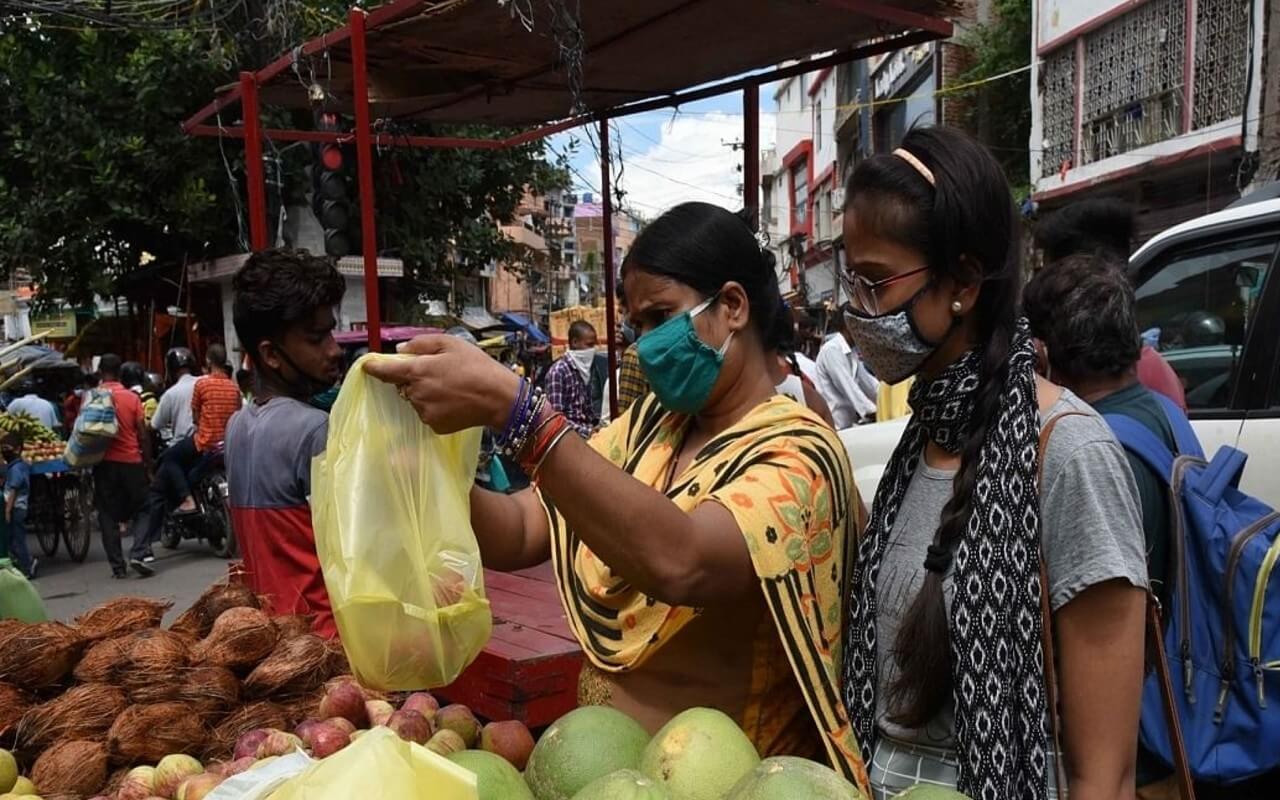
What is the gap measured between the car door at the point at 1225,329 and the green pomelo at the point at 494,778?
3.10 metres

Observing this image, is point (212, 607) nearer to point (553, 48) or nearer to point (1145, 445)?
point (553, 48)

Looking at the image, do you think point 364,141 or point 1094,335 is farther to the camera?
point 364,141

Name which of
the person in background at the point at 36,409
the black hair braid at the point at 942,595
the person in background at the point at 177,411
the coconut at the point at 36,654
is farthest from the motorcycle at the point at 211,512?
the black hair braid at the point at 942,595

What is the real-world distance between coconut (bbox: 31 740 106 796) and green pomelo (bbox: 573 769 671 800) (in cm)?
148

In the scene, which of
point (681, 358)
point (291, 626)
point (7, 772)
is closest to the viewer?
point (681, 358)

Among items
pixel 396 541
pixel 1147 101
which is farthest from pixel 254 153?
pixel 1147 101

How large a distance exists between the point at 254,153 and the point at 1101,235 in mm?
3207

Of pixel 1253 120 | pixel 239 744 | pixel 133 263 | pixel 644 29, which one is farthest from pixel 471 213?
pixel 239 744

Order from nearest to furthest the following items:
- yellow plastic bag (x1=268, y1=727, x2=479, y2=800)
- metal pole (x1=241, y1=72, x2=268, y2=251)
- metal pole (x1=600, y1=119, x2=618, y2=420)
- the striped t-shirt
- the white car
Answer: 1. yellow plastic bag (x1=268, y1=727, x2=479, y2=800)
2. the white car
3. metal pole (x1=241, y1=72, x2=268, y2=251)
4. metal pole (x1=600, y1=119, x2=618, y2=420)
5. the striped t-shirt

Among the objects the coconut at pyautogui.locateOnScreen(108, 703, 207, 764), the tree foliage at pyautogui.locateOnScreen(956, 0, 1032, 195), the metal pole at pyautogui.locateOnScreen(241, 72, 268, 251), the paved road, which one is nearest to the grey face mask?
the coconut at pyautogui.locateOnScreen(108, 703, 207, 764)

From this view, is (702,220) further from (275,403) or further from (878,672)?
(275,403)

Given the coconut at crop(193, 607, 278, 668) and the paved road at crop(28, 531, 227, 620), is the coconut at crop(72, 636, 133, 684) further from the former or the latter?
the paved road at crop(28, 531, 227, 620)

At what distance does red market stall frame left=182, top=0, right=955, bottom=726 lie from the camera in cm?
314

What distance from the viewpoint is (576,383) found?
855 centimetres
